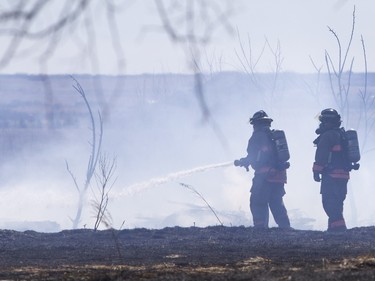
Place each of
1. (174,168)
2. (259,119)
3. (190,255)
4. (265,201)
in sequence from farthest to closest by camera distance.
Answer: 1. (174,168)
2. (265,201)
3. (259,119)
4. (190,255)

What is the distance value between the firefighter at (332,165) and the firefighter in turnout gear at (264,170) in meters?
0.73

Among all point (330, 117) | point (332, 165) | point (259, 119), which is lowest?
point (332, 165)

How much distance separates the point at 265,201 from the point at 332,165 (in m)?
1.48

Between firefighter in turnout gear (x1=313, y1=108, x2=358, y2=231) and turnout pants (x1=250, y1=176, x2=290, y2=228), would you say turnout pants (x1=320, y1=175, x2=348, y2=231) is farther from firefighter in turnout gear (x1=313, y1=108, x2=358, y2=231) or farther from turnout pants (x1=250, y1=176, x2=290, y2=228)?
turnout pants (x1=250, y1=176, x2=290, y2=228)

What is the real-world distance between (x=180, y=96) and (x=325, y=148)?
3159 cm

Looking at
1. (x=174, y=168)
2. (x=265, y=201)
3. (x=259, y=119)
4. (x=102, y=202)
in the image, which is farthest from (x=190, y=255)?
(x=174, y=168)

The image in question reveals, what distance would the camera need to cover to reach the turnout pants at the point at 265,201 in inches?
634

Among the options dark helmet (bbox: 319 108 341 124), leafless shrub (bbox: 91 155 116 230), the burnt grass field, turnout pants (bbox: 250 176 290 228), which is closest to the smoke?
leafless shrub (bbox: 91 155 116 230)

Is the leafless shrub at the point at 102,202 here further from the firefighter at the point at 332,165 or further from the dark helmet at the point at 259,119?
the firefighter at the point at 332,165

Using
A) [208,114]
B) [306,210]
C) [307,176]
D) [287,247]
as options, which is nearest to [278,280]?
[208,114]

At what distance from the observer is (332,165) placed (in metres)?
15.1

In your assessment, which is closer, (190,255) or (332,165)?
(190,255)

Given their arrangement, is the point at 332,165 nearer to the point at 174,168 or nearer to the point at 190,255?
the point at 190,255

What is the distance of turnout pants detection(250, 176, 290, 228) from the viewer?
16109 millimetres
